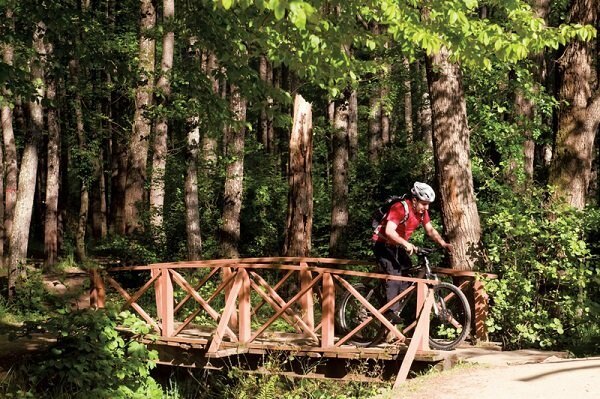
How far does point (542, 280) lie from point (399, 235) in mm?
2365

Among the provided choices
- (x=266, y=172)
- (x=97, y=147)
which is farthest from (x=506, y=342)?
Answer: (x=97, y=147)

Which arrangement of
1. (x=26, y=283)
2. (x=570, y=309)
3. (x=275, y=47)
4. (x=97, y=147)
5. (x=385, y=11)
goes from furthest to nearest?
(x=97, y=147)
(x=26, y=283)
(x=570, y=309)
(x=275, y=47)
(x=385, y=11)

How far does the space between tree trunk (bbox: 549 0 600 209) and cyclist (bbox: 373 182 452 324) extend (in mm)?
2949

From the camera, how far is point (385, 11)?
26.2 ft

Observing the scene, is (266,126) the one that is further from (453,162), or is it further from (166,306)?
(166,306)

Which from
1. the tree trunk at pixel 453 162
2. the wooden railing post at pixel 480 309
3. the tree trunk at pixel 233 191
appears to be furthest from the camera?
the tree trunk at pixel 233 191

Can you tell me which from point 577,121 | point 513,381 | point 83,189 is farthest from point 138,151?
point 513,381

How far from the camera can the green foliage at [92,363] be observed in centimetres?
873

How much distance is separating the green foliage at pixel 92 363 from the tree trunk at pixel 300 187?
5.84 meters

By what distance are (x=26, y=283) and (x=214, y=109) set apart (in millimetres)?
7975

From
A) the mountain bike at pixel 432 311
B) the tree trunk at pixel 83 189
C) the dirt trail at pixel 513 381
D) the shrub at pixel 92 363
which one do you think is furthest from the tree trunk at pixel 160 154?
the dirt trail at pixel 513 381

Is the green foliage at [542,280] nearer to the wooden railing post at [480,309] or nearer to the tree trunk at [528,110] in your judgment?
the wooden railing post at [480,309]

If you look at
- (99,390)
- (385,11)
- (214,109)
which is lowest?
(99,390)

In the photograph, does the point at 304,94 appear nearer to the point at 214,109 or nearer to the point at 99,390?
the point at 214,109
